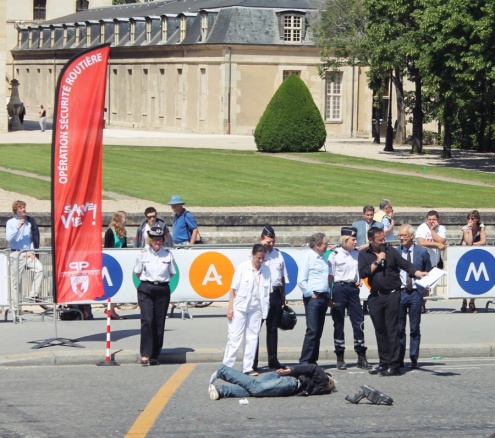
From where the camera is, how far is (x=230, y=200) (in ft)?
107

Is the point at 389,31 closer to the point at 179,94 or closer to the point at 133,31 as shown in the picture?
the point at 179,94

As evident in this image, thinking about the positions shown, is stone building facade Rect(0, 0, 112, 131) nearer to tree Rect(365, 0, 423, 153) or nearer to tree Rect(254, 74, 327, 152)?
tree Rect(254, 74, 327, 152)

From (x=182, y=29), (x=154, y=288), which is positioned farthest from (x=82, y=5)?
(x=154, y=288)

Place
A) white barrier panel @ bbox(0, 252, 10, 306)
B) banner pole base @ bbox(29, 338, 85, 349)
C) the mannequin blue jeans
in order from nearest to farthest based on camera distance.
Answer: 1. the mannequin blue jeans
2. banner pole base @ bbox(29, 338, 85, 349)
3. white barrier panel @ bbox(0, 252, 10, 306)

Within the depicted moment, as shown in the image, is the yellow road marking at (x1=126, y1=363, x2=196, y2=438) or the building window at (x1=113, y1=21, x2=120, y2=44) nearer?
the yellow road marking at (x1=126, y1=363, x2=196, y2=438)

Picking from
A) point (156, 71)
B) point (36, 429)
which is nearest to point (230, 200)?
point (36, 429)

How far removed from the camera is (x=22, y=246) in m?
19.9

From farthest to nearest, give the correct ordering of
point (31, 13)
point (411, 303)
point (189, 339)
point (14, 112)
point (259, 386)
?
point (31, 13) < point (14, 112) < point (189, 339) < point (411, 303) < point (259, 386)

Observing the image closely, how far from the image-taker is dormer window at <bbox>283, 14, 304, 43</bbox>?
74312 mm

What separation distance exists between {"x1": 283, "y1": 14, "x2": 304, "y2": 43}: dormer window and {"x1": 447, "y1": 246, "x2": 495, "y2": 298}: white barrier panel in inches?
2178

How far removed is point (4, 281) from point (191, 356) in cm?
400

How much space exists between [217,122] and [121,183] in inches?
1495

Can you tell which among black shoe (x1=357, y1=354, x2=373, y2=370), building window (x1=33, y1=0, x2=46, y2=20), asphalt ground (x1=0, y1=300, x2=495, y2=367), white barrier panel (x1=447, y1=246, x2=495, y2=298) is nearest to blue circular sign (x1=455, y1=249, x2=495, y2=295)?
white barrier panel (x1=447, y1=246, x2=495, y2=298)

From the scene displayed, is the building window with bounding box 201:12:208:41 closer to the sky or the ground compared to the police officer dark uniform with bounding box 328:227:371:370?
closer to the sky
